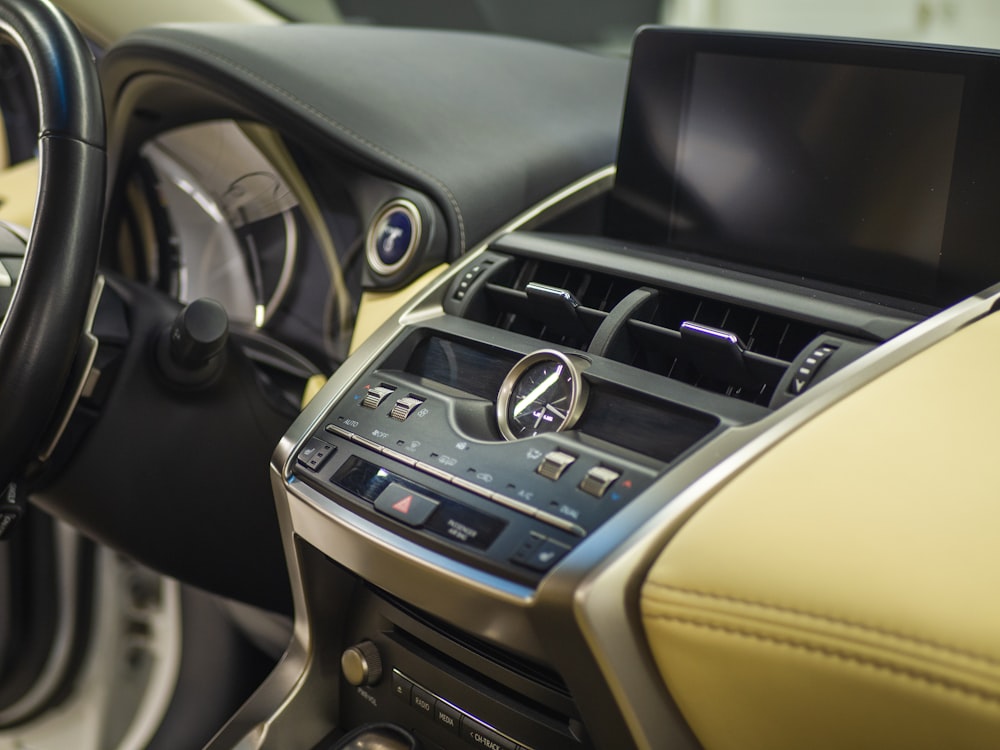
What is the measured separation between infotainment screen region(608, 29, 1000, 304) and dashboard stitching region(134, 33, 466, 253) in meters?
0.18

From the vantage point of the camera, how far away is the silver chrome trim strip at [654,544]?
0.70 metres

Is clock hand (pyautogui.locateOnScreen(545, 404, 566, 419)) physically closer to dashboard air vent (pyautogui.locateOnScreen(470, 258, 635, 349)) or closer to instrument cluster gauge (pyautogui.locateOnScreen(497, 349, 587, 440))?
instrument cluster gauge (pyautogui.locateOnScreen(497, 349, 587, 440))

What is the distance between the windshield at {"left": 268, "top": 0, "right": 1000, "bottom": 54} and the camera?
2029 mm

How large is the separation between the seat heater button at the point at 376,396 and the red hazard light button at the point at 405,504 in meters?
0.12

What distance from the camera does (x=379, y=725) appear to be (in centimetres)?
97

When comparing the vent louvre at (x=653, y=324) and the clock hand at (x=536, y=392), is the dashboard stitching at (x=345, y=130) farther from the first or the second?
the clock hand at (x=536, y=392)

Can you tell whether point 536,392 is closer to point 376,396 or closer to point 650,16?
point 376,396

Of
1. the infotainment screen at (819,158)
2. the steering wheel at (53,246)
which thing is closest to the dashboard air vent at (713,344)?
the infotainment screen at (819,158)

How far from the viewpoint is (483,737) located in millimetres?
894

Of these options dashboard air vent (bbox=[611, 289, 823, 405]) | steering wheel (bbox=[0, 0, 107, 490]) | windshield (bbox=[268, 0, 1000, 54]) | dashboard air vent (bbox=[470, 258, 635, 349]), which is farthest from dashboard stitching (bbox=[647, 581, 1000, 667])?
windshield (bbox=[268, 0, 1000, 54])

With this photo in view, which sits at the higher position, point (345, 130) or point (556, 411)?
point (345, 130)

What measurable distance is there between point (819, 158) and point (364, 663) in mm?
635

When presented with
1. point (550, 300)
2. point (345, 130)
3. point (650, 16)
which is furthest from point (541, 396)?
point (650, 16)

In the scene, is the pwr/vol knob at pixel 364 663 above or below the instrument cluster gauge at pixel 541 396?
below
